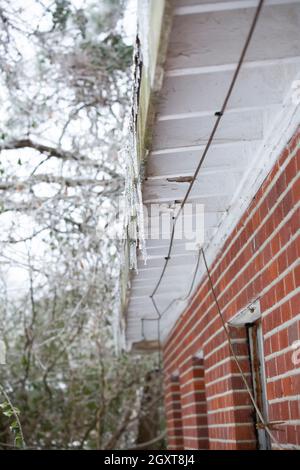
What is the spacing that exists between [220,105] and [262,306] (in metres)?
1.20

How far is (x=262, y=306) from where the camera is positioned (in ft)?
11.6

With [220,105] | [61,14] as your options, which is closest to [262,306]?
[220,105]

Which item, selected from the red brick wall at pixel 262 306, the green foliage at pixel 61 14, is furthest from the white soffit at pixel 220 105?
the green foliage at pixel 61 14

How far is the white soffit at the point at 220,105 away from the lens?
2.20 metres

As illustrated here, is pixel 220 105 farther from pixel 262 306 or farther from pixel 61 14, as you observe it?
pixel 61 14

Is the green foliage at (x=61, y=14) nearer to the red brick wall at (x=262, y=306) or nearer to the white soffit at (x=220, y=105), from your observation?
the red brick wall at (x=262, y=306)

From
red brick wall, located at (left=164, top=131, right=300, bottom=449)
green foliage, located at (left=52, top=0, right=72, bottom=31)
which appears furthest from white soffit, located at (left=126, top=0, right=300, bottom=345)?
green foliage, located at (left=52, top=0, right=72, bottom=31)

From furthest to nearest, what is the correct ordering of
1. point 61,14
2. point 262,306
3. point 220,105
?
point 61,14 < point 262,306 < point 220,105

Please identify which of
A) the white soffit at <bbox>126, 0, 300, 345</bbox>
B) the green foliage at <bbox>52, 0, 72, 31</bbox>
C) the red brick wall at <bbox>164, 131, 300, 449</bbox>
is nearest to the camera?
the white soffit at <bbox>126, 0, 300, 345</bbox>

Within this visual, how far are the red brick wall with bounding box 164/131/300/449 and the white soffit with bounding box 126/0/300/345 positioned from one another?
110mm

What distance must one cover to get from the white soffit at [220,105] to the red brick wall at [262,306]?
0.11m

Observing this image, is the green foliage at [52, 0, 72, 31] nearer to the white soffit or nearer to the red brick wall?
the red brick wall

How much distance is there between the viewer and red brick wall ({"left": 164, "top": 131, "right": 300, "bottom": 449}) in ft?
9.84

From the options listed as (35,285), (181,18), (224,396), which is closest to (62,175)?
(35,285)
